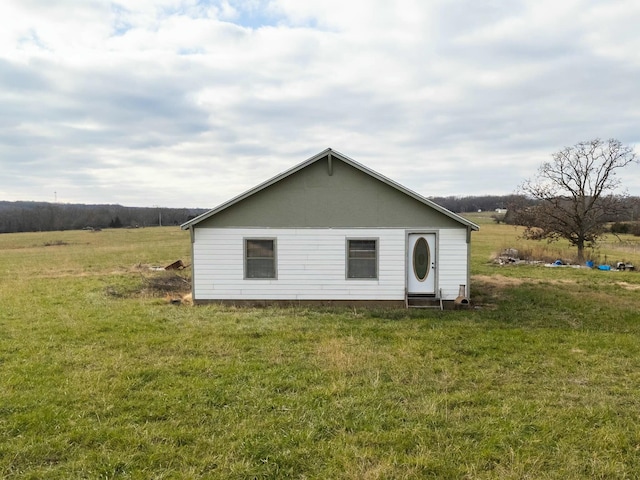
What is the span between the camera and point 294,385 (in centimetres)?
654

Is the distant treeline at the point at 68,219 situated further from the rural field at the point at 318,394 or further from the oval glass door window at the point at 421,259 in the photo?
the rural field at the point at 318,394

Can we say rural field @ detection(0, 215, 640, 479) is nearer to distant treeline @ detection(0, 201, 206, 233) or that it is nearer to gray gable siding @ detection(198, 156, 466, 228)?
gray gable siding @ detection(198, 156, 466, 228)

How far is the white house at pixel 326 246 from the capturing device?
1312 centimetres

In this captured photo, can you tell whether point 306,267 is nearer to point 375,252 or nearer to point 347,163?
point 375,252

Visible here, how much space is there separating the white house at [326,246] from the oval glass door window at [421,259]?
0.09 feet

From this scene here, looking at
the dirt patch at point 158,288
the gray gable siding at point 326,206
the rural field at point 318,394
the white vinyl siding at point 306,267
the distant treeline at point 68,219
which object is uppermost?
the distant treeline at point 68,219

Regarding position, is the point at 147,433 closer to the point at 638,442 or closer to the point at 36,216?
the point at 638,442

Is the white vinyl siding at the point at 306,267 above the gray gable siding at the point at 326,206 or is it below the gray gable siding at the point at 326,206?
below

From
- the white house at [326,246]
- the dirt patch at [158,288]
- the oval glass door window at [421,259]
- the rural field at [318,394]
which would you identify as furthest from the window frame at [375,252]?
the dirt patch at [158,288]

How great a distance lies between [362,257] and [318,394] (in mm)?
7317

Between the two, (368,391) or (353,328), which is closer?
(368,391)

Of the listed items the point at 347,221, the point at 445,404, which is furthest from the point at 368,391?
the point at 347,221

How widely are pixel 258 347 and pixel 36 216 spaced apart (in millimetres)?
93817

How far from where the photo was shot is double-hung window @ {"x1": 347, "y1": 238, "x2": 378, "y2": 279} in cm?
1320
